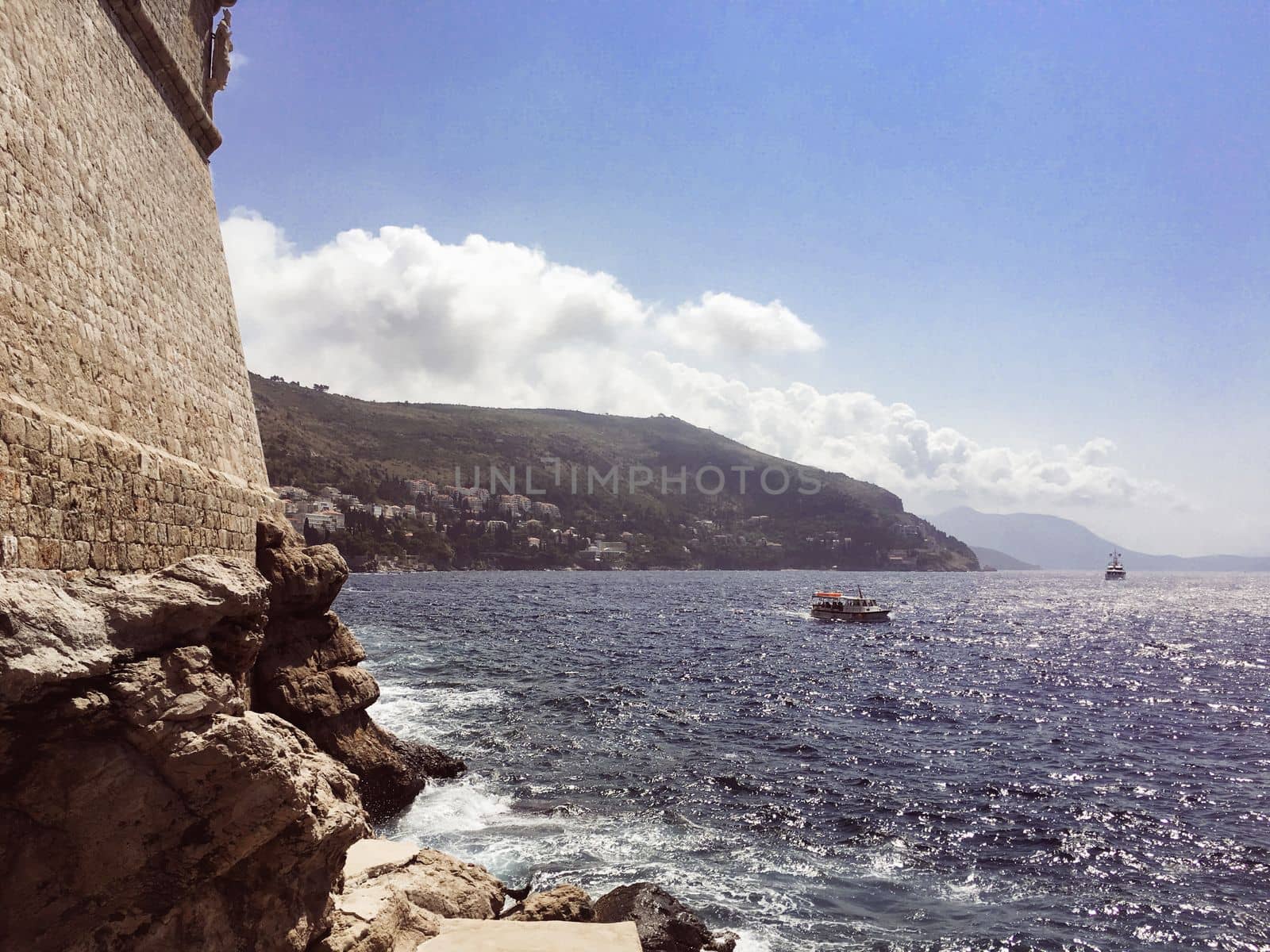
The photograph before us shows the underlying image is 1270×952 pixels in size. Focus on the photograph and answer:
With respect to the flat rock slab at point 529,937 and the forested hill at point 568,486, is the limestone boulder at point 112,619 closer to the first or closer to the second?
the flat rock slab at point 529,937

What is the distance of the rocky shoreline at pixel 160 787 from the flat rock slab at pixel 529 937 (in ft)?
1.37

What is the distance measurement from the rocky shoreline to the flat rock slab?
0.42m

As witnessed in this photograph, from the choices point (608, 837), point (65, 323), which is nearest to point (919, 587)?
point (608, 837)

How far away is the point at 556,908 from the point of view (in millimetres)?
9469

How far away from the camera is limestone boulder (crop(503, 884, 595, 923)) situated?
930 centimetres

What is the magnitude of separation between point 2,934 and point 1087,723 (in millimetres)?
27693

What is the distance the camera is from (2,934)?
15.8 ft

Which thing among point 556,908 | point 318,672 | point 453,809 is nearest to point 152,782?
point 556,908

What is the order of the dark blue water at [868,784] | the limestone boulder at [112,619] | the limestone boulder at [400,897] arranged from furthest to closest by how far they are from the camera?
the dark blue water at [868,784], the limestone boulder at [400,897], the limestone boulder at [112,619]

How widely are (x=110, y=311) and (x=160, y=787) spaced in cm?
682

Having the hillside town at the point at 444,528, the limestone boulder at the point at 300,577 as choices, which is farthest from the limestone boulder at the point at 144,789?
the hillside town at the point at 444,528

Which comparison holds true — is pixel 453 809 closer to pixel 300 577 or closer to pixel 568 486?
pixel 300 577

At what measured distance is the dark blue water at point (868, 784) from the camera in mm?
11578

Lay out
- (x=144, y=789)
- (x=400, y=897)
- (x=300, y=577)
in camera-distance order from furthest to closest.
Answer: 1. (x=300, y=577)
2. (x=400, y=897)
3. (x=144, y=789)
